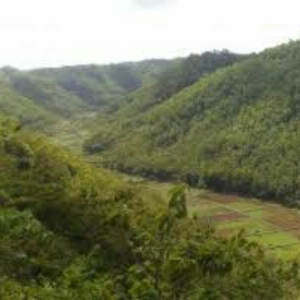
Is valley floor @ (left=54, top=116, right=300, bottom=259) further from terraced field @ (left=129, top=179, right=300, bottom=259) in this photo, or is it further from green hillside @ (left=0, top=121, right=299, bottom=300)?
green hillside @ (left=0, top=121, right=299, bottom=300)

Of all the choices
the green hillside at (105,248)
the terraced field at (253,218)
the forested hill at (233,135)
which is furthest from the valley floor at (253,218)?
the green hillside at (105,248)

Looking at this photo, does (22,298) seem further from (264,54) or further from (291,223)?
(264,54)

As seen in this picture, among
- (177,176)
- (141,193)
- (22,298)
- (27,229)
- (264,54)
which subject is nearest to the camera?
(22,298)

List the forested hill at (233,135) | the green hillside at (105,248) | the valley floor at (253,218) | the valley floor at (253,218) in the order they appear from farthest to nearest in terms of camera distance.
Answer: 1. the forested hill at (233,135)
2. the valley floor at (253,218)
3. the valley floor at (253,218)
4. the green hillside at (105,248)

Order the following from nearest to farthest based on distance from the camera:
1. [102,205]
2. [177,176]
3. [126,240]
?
[126,240] → [102,205] → [177,176]

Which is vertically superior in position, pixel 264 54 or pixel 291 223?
pixel 264 54

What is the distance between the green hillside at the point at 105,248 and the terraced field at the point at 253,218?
33.6 metres

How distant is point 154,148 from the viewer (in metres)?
179

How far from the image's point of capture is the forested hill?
138500 millimetres

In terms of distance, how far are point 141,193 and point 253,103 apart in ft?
359

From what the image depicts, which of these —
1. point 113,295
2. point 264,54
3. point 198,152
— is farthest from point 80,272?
point 264,54

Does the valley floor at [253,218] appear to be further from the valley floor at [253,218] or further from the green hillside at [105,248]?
the green hillside at [105,248]

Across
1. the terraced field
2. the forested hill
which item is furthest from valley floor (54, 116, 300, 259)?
the forested hill

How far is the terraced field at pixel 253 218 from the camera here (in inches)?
3789
